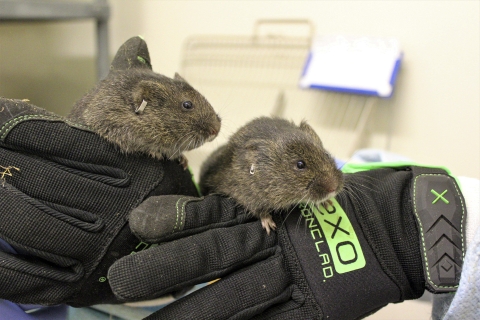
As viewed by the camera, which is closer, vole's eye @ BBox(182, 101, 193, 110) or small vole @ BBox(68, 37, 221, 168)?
small vole @ BBox(68, 37, 221, 168)

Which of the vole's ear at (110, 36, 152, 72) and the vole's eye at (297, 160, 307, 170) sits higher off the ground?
the vole's ear at (110, 36, 152, 72)

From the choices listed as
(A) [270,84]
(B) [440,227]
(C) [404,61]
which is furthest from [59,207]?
(C) [404,61]

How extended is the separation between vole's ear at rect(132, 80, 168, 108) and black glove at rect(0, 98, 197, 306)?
314mm

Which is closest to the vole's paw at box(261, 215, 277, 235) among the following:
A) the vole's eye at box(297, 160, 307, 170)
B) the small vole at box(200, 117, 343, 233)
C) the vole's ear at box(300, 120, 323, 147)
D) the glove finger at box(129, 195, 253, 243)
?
the small vole at box(200, 117, 343, 233)

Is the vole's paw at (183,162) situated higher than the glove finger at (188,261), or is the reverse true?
the vole's paw at (183,162)

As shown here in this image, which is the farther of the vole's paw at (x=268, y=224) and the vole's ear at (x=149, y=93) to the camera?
the vole's ear at (x=149, y=93)

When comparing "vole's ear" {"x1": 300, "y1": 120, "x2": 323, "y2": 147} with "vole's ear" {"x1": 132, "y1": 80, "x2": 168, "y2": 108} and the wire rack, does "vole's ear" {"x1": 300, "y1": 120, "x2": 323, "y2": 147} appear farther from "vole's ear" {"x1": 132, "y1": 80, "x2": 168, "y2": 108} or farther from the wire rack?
the wire rack

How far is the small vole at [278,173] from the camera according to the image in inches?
64.6

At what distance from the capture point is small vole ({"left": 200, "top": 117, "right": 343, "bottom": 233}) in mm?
1641


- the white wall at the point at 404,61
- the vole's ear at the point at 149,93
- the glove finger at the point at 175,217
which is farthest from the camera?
the white wall at the point at 404,61

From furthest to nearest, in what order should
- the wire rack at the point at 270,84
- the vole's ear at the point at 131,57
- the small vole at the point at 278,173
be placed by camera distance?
the wire rack at the point at 270,84 → the vole's ear at the point at 131,57 → the small vole at the point at 278,173

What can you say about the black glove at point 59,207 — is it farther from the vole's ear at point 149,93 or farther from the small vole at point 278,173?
the small vole at point 278,173

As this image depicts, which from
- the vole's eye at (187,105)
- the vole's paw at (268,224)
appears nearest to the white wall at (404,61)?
the vole's paw at (268,224)

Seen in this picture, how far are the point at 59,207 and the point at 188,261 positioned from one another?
1.77ft
